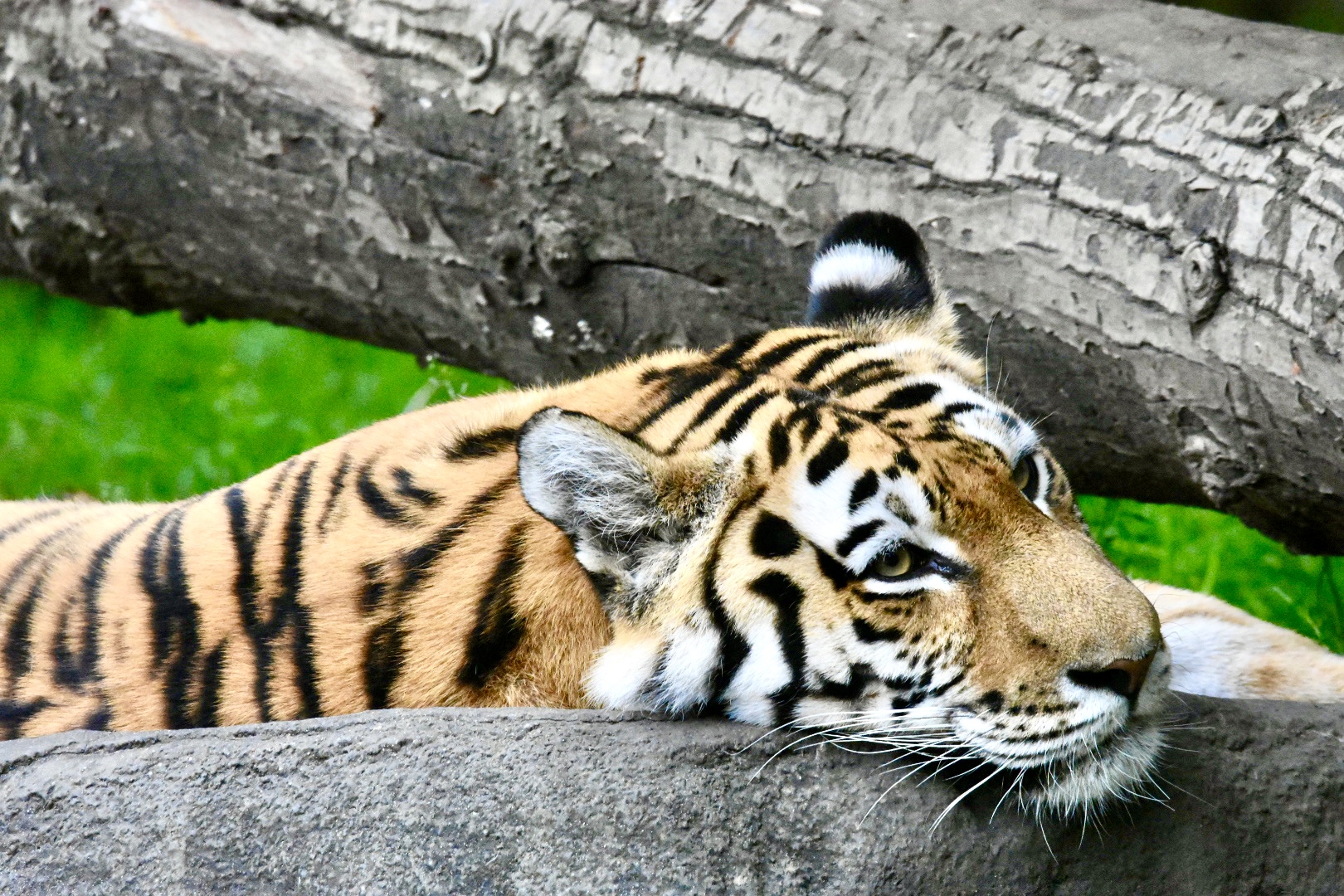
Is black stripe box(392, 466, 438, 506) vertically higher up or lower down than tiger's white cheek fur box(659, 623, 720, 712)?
higher up

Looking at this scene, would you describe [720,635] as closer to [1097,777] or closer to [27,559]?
[1097,777]

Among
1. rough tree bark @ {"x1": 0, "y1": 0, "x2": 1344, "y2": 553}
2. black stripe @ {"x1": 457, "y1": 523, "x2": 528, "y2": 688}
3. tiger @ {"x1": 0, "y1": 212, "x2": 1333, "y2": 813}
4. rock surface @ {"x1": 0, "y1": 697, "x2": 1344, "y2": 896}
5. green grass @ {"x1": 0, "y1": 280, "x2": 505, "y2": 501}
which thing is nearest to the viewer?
rock surface @ {"x1": 0, "y1": 697, "x2": 1344, "y2": 896}

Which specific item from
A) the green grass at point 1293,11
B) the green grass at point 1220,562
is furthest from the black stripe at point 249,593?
the green grass at point 1293,11

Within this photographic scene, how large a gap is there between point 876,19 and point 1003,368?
89 cm

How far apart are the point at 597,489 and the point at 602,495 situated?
16mm

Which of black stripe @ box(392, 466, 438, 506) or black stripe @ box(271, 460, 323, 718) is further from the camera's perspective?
black stripe @ box(392, 466, 438, 506)

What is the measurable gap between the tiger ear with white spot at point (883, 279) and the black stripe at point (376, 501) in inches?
39.5

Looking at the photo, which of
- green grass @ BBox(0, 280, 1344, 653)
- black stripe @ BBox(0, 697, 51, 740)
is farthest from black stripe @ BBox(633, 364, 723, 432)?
green grass @ BBox(0, 280, 1344, 653)

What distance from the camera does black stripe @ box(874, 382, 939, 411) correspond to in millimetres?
2648

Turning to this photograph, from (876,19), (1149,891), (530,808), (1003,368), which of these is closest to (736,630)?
(530,808)

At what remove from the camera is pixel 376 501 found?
2803mm

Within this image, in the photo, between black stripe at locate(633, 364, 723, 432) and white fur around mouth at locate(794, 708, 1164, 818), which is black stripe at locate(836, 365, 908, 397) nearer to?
black stripe at locate(633, 364, 723, 432)

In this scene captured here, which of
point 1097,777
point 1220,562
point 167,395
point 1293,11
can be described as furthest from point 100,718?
point 1293,11

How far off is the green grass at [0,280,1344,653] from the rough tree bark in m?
0.94
